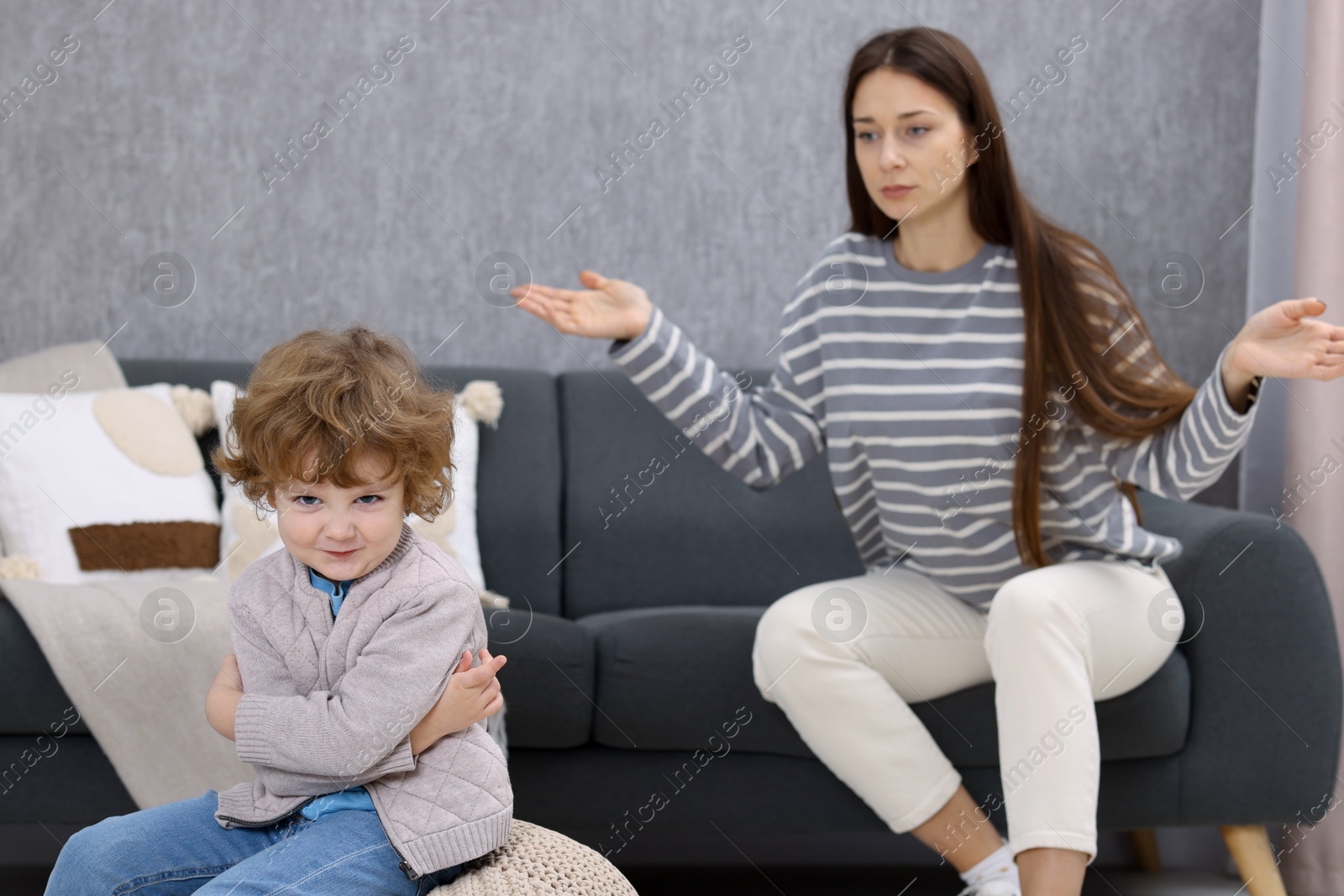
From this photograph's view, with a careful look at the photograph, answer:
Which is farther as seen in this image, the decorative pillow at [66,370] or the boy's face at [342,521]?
the decorative pillow at [66,370]

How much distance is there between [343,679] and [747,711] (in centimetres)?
73

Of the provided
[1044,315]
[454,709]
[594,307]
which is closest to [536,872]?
[454,709]

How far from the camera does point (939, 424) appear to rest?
62.2 inches

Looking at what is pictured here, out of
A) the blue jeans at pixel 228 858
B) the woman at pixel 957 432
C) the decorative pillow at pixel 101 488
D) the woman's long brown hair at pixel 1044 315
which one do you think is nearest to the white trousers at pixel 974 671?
the woman at pixel 957 432

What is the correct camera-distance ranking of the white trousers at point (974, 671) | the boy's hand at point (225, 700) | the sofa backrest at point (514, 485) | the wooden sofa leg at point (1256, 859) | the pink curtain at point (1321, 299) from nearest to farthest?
the boy's hand at point (225, 700) → the white trousers at point (974, 671) → the wooden sofa leg at point (1256, 859) → the pink curtain at point (1321, 299) → the sofa backrest at point (514, 485)

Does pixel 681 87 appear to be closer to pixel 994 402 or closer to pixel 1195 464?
pixel 994 402

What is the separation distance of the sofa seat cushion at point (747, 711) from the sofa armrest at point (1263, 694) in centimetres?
5

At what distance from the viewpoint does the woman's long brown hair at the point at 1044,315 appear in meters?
1.52

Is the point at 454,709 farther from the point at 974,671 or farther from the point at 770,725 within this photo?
the point at 974,671

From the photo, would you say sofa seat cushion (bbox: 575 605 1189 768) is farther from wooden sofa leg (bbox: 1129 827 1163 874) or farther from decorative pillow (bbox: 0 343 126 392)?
decorative pillow (bbox: 0 343 126 392)

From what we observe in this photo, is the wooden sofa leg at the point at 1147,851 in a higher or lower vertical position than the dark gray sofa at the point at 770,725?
lower

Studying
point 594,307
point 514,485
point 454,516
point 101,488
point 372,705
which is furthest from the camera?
point 514,485

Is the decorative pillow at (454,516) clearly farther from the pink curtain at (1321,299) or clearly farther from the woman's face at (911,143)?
the pink curtain at (1321,299)

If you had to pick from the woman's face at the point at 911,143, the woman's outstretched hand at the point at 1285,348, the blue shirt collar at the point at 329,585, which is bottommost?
the blue shirt collar at the point at 329,585
